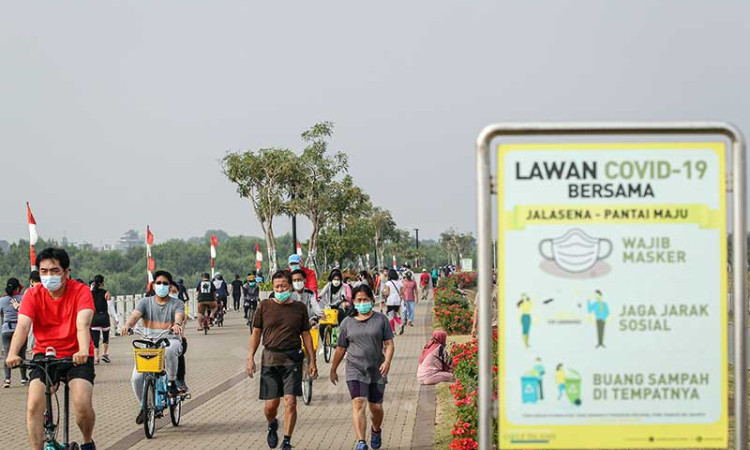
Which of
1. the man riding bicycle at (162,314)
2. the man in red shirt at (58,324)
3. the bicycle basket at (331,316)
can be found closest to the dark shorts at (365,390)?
the man riding bicycle at (162,314)

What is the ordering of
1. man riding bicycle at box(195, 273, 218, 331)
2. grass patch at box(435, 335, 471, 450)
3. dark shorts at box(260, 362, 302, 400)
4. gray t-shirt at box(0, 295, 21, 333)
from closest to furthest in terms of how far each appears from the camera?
dark shorts at box(260, 362, 302, 400), grass patch at box(435, 335, 471, 450), gray t-shirt at box(0, 295, 21, 333), man riding bicycle at box(195, 273, 218, 331)

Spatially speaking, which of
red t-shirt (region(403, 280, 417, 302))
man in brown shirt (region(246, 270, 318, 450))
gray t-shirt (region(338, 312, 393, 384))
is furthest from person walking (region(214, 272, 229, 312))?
gray t-shirt (region(338, 312, 393, 384))

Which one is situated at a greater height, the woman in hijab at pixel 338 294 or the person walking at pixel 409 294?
the woman in hijab at pixel 338 294

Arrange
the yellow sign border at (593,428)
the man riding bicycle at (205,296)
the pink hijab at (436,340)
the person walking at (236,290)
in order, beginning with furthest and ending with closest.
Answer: the person walking at (236,290) → the man riding bicycle at (205,296) → the pink hijab at (436,340) → the yellow sign border at (593,428)

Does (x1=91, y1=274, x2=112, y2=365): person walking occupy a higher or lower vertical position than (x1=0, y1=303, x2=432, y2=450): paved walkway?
higher

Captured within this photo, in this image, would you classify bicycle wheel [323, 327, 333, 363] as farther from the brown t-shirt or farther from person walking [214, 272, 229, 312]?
person walking [214, 272, 229, 312]

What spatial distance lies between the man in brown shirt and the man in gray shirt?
35 cm

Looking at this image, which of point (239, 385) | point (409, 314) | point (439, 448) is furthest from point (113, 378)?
point (409, 314)

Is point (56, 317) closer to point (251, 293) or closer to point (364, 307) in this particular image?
point (364, 307)

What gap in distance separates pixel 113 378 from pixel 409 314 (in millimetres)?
14223

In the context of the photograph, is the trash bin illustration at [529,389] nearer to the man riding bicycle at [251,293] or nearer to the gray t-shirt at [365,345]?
the gray t-shirt at [365,345]

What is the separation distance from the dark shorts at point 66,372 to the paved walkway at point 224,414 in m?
A: 2.90

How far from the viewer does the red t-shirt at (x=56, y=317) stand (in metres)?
8.20

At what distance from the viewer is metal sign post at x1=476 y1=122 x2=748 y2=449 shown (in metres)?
5.41
